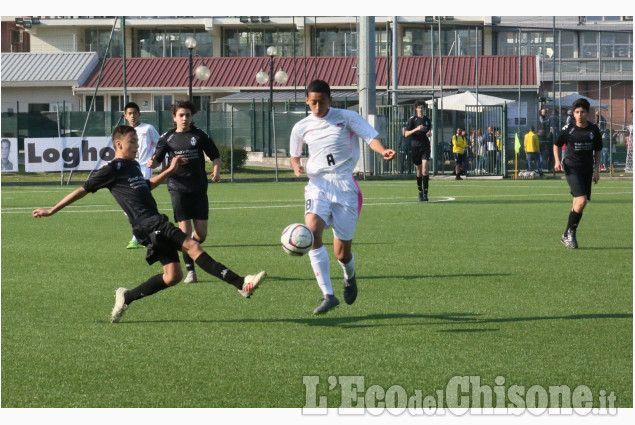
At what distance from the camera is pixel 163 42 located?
204 feet

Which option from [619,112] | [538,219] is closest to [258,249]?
[538,219]

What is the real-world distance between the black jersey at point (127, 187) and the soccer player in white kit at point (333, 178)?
1.43 meters

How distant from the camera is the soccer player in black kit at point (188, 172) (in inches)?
463

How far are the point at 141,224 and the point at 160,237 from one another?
21 centimetres

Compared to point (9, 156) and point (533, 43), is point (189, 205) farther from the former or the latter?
point (533, 43)

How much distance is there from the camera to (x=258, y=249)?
48.5ft

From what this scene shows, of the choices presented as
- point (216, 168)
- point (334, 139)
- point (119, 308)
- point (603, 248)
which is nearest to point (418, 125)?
point (603, 248)

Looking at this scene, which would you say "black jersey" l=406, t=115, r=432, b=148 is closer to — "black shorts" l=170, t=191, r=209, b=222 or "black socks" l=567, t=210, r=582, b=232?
"black socks" l=567, t=210, r=582, b=232

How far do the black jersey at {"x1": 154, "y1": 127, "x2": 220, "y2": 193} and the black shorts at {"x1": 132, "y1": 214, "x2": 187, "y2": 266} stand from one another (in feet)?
9.08

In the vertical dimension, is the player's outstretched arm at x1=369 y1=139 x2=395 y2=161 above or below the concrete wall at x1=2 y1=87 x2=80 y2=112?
below

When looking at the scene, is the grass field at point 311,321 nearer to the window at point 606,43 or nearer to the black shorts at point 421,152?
the black shorts at point 421,152

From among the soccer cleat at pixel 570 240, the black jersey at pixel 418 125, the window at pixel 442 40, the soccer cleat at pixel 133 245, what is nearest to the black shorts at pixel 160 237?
the soccer cleat at pixel 133 245

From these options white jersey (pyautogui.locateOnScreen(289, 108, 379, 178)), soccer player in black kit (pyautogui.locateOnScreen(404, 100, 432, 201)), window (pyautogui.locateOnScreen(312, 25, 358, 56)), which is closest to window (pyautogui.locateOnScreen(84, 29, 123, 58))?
window (pyautogui.locateOnScreen(312, 25, 358, 56))

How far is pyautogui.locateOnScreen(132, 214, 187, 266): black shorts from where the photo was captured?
8.89m
